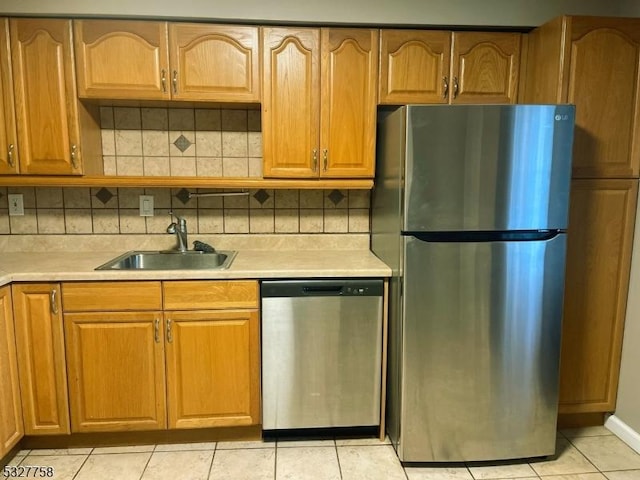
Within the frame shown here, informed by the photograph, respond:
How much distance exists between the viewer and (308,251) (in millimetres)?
2391

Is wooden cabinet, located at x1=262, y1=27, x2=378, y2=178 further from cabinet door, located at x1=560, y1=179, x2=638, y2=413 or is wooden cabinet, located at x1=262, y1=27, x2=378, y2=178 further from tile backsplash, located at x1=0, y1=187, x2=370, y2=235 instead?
cabinet door, located at x1=560, y1=179, x2=638, y2=413

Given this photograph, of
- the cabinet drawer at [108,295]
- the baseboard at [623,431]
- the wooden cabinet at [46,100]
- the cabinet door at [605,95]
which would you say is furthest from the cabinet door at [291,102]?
the baseboard at [623,431]

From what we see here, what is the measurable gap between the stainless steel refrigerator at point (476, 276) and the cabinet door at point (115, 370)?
108 centimetres

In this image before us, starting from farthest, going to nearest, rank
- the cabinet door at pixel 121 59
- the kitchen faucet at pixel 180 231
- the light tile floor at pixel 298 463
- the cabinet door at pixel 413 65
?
the kitchen faucet at pixel 180 231
the cabinet door at pixel 413 65
the cabinet door at pixel 121 59
the light tile floor at pixel 298 463

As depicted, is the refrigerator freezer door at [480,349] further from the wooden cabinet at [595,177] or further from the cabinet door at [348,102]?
the cabinet door at [348,102]

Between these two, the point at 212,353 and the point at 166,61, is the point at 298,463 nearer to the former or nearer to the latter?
the point at 212,353

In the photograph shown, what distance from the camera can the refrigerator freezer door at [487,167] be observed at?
65.6 inches

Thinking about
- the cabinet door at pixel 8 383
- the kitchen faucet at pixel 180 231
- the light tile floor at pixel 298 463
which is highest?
the kitchen faucet at pixel 180 231

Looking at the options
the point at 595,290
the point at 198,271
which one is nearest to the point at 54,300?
the point at 198,271

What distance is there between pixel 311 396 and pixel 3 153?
71.8 inches

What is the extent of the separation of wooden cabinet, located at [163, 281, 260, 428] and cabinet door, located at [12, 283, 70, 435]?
1.53 ft

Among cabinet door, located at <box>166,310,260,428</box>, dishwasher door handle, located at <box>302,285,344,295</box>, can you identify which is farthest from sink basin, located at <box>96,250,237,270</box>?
dishwasher door handle, located at <box>302,285,344,295</box>

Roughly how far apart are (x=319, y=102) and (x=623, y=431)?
219cm

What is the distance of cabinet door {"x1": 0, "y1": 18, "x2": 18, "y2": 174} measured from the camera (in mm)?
1914
